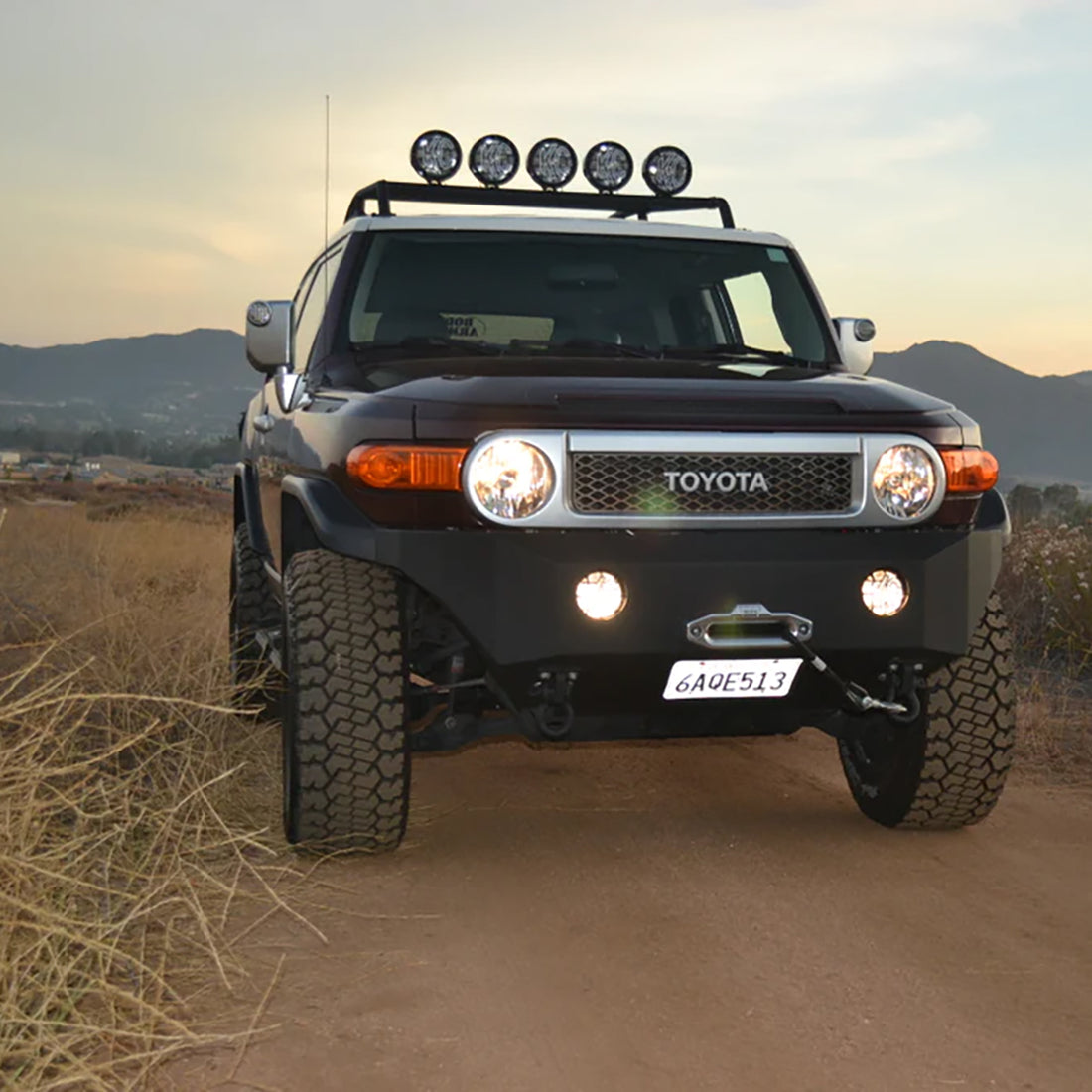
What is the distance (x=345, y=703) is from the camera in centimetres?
416

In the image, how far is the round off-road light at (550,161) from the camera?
6203mm

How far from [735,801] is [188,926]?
2226 mm

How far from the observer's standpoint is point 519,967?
357 cm

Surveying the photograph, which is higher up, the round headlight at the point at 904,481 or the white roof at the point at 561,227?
the white roof at the point at 561,227

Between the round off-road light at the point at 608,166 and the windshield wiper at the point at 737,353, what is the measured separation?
111 cm

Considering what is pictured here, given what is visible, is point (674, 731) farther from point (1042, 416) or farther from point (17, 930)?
point (1042, 416)

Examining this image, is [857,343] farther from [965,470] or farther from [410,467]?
[410,467]

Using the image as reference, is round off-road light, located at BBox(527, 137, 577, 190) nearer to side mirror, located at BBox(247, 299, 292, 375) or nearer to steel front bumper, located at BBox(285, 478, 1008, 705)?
side mirror, located at BBox(247, 299, 292, 375)

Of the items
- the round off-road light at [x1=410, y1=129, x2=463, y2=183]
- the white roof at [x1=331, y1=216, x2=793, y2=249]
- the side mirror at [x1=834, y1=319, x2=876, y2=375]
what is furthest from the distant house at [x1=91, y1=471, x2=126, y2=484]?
the side mirror at [x1=834, y1=319, x2=876, y2=375]

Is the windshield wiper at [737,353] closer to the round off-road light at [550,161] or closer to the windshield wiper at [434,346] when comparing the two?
the windshield wiper at [434,346]

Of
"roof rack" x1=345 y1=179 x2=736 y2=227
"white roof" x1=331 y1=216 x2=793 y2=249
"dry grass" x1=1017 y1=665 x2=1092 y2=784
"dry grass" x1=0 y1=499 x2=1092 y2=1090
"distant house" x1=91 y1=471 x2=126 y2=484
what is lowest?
"distant house" x1=91 y1=471 x2=126 y2=484

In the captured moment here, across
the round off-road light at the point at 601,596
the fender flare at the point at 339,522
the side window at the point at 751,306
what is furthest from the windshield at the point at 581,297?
the round off-road light at the point at 601,596

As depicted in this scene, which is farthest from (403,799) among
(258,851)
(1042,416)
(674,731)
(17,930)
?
(1042,416)

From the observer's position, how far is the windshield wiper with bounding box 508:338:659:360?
5.14 meters
